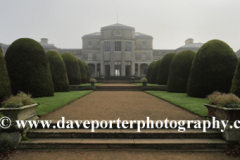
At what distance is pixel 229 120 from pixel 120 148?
341 cm

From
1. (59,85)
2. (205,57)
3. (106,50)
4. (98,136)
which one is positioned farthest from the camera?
(106,50)

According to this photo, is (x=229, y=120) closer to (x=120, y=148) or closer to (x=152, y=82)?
(x=120, y=148)

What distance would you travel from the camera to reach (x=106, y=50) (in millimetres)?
40125

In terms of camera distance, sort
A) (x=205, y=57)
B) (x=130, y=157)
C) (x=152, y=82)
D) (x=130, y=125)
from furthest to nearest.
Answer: (x=152, y=82) → (x=205, y=57) → (x=130, y=125) → (x=130, y=157)

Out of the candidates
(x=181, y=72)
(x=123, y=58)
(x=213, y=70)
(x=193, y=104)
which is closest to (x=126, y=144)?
(x=193, y=104)

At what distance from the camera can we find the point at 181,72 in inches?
614

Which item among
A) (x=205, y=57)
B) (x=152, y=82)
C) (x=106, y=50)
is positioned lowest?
(x=152, y=82)

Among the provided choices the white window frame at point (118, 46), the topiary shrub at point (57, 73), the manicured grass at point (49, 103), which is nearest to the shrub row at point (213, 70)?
the manicured grass at point (49, 103)

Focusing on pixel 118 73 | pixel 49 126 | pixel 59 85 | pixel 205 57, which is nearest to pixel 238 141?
pixel 49 126

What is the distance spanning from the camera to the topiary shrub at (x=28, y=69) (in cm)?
1180

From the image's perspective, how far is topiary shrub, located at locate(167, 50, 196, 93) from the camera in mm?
15555

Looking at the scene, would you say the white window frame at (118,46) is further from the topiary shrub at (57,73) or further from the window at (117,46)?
the topiary shrub at (57,73)

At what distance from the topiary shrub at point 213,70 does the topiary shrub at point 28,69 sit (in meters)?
10.9

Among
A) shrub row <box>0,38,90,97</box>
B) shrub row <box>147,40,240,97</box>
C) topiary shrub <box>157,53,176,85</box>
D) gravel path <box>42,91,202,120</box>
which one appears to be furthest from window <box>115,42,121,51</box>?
gravel path <box>42,91,202,120</box>
